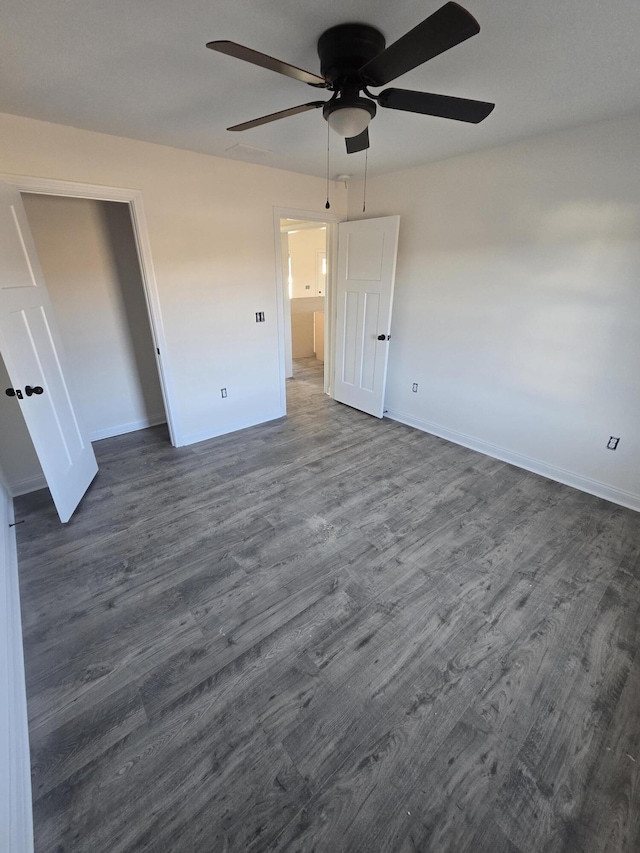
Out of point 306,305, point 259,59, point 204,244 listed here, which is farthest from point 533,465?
point 306,305

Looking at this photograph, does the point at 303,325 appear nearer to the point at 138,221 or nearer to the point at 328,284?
the point at 328,284

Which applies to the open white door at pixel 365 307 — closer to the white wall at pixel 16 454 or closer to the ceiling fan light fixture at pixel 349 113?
the ceiling fan light fixture at pixel 349 113

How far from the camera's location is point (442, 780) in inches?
49.2

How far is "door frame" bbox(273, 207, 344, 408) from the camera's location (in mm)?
3598

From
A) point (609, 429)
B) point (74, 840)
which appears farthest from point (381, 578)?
point (609, 429)

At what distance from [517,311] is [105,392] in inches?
154

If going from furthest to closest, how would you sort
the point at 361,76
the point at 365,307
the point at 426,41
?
1. the point at 365,307
2. the point at 361,76
3. the point at 426,41

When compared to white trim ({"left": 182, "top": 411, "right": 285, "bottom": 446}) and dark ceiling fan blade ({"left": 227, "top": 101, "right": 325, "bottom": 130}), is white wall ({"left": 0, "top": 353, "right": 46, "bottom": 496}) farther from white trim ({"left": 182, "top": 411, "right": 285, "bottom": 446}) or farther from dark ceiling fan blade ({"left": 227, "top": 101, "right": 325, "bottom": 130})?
dark ceiling fan blade ({"left": 227, "top": 101, "right": 325, "bottom": 130})

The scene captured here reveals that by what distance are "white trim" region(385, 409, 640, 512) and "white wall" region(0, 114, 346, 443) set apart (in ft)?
5.64

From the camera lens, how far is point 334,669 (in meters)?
1.59

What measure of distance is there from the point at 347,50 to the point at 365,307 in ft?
8.32

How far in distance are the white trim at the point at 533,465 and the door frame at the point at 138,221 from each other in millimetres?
2502

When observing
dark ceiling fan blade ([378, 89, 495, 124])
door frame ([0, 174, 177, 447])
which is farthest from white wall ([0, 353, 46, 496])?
dark ceiling fan blade ([378, 89, 495, 124])

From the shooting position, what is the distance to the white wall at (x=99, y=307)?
3.09 meters
